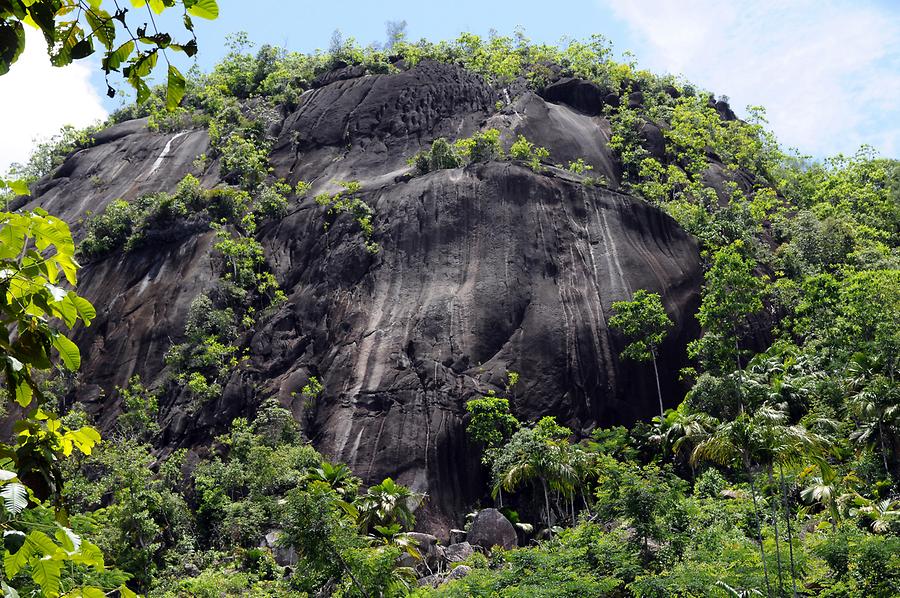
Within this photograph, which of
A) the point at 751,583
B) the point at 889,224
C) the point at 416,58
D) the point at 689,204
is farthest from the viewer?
the point at 416,58

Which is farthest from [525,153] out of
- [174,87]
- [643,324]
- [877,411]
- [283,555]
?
[174,87]

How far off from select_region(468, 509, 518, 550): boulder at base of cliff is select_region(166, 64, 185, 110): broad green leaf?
31.6 meters

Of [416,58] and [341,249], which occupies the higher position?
[416,58]

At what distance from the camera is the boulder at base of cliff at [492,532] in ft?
111

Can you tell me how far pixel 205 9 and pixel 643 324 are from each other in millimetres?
40912

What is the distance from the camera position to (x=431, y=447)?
1503 inches

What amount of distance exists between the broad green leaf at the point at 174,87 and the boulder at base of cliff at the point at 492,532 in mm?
31647

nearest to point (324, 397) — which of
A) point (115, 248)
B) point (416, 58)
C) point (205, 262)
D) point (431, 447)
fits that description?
point (431, 447)

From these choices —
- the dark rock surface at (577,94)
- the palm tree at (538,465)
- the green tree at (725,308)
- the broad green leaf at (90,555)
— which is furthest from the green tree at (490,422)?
the broad green leaf at (90,555)

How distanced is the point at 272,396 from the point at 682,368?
2011 centimetres

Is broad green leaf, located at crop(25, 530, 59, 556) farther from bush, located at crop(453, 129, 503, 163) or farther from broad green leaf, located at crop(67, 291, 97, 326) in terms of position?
bush, located at crop(453, 129, 503, 163)

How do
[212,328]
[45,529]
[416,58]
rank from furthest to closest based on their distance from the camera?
[416,58], [212,328], [45,529]

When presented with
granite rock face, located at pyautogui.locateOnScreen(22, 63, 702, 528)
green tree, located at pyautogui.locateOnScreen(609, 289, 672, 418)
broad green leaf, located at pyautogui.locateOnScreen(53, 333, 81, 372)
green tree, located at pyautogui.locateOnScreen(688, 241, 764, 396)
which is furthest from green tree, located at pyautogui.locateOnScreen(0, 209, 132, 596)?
green tree, located at pyautogui.locateOnScreen(609, 289, 672, 418)

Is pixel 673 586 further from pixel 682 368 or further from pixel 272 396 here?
pixel 272 396
